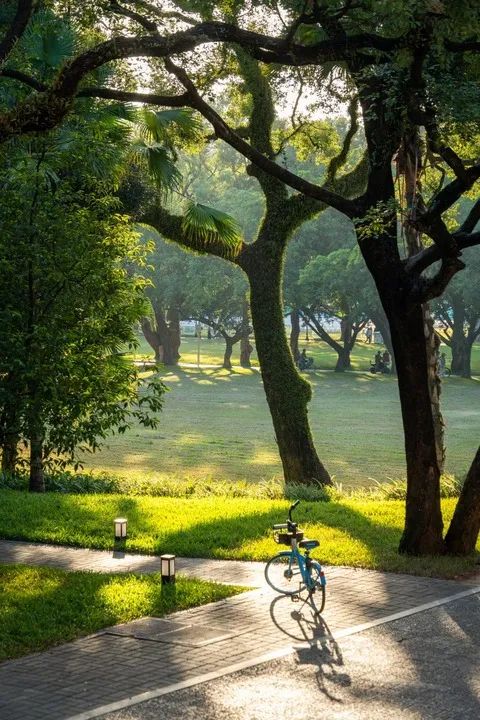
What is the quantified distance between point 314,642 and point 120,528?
4857 mm

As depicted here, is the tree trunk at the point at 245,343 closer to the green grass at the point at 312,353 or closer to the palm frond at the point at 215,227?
the green grass at the point at 312,353

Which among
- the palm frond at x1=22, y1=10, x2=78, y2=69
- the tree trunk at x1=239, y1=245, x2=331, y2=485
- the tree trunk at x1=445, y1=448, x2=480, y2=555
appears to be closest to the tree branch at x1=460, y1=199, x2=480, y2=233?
the tree trunk at x1=445, y1=448, x2=480, y2=555

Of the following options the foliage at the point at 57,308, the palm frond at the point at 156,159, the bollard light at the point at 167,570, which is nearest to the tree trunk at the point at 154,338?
Result: the palm frond at the point at 156,159

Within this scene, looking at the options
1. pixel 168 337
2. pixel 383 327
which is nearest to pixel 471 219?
pixel 383 327

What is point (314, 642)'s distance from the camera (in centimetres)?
1000

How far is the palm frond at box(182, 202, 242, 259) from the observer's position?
22172 mm

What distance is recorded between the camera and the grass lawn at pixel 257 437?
2702cm

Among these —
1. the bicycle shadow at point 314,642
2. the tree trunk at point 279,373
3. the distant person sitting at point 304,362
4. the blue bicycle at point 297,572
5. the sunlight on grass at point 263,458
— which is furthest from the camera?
the distant person sitting at point 304,362

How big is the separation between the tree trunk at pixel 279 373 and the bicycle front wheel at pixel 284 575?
9652 mm

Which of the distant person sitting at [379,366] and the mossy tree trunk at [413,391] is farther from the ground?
the mossy tree trunk at [413,391]

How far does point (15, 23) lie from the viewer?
40.0 feet

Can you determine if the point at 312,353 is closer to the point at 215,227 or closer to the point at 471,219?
the point at 215,227

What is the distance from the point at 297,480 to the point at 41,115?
12.8 m

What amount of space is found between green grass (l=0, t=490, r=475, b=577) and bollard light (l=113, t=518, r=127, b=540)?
0.56 ft
